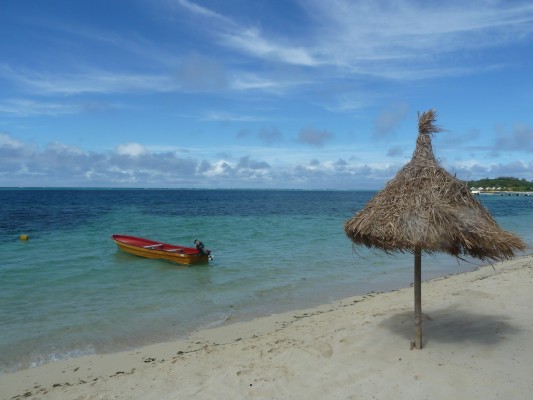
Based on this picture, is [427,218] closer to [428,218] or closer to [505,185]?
[428,218]

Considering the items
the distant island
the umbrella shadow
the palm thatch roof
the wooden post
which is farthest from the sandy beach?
the distant island

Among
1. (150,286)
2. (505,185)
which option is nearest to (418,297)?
(150,286)

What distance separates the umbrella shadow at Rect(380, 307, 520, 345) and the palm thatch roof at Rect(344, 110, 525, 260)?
1.69 m

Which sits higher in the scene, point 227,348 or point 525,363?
point 525,363

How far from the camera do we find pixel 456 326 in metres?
7.43

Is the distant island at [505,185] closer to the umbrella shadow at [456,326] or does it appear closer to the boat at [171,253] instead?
the boat at [171,253]

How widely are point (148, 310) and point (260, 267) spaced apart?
19.6ft

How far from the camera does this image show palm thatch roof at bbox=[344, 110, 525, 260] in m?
5.50

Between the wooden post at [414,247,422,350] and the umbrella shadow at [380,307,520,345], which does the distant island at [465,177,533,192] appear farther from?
the wooden post at [414,247,422,350]

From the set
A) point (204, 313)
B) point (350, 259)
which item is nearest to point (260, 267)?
point (350, 259)

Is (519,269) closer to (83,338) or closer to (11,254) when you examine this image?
(83,338)

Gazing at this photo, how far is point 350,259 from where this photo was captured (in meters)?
18.1

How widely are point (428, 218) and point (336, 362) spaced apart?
8.52ft

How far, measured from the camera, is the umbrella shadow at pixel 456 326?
6.87m
